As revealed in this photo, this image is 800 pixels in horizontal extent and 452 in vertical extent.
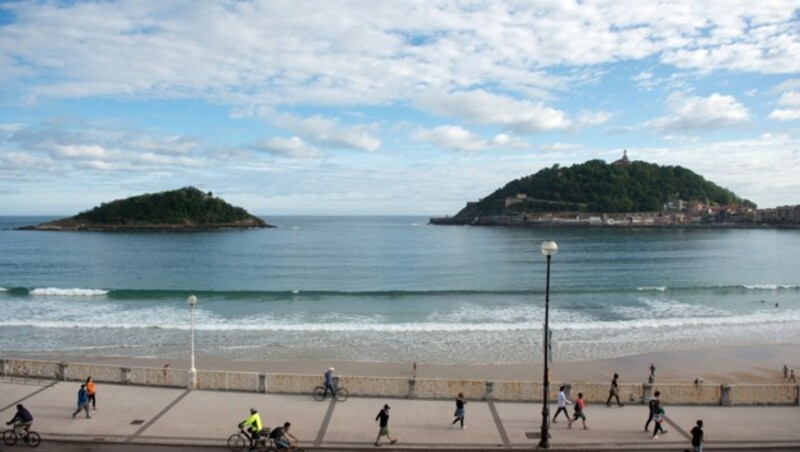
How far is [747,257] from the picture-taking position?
3445 inches

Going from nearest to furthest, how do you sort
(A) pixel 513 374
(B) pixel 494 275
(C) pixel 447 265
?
(A) pixel 513 374
(B) pixel 494 275
(C) pixel 447 265

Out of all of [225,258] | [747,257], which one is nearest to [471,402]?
[225,258]

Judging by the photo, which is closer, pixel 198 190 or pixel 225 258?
pixel 225 258

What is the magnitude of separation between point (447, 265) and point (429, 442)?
61.8 meters

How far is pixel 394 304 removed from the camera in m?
47.1

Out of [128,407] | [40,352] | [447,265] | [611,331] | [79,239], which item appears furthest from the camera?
[79,239]

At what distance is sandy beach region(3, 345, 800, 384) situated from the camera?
26.2 m

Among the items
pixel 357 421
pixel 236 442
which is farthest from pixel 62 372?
pixel 357 421

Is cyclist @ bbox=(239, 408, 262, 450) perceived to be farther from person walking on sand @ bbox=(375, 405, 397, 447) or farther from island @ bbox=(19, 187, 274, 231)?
island @ bbox=(19, 187, 274, 231)

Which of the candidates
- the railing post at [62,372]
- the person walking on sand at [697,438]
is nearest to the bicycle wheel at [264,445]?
the railing post at [62,372]

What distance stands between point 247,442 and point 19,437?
5.57 m

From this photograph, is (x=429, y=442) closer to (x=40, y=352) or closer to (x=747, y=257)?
(x=40, y=352)

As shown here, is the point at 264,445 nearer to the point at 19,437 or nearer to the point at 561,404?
the point at 19,437

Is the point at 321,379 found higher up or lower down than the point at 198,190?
lower down
